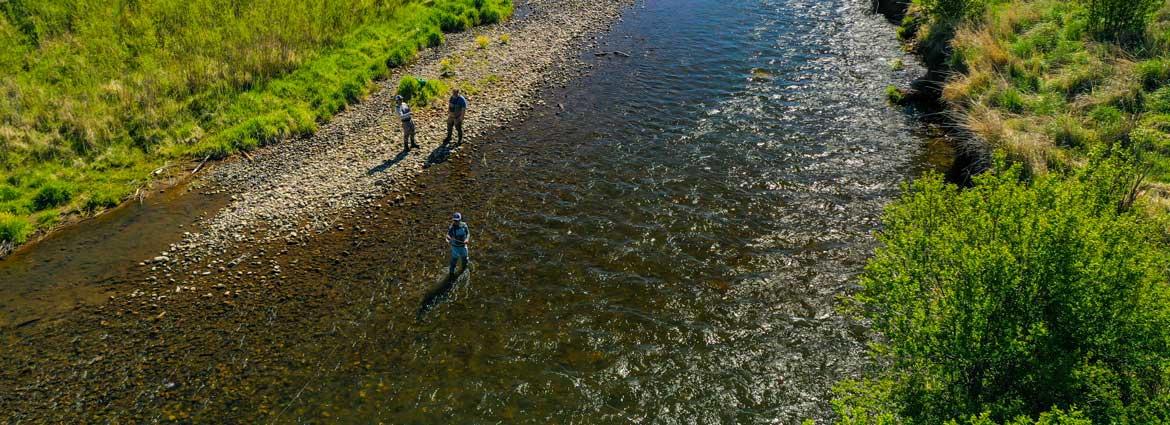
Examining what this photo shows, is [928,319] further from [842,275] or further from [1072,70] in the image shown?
[1072,70]

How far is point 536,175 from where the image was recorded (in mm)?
26188

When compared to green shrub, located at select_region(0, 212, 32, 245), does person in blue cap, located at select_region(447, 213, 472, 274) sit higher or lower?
higher

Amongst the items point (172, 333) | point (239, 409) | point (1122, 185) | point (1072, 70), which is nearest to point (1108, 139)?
point (1072, 70)

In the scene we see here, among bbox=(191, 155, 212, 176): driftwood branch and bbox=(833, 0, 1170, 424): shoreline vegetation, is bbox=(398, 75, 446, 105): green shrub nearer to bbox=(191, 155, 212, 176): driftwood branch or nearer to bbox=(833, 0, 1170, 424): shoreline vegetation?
bbox=(191, 155, 212, 176): driftwood branch

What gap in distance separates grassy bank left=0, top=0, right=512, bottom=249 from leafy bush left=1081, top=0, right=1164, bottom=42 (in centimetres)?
3623

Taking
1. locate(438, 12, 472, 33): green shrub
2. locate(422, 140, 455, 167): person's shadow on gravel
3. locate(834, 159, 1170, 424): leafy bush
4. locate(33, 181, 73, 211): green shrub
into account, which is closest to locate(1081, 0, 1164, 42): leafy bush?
locate(834, 159, 1170, 424): leafy bush

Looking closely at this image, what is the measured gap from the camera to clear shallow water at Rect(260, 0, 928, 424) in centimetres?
1599

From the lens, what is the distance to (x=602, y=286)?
776 inches

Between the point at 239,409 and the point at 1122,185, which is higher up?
the point at 1122,185

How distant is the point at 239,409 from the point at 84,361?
219 inches

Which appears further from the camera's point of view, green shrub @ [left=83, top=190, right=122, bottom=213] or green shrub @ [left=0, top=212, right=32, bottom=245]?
green shrub @ [left=83, top=190, right=122, bottom=213]

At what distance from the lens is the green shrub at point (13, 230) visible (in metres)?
21.5

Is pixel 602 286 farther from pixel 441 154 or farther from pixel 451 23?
pixel 451 23

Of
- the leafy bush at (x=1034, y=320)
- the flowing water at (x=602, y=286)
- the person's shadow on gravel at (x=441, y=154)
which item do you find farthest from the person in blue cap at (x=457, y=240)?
the leafy bush at (x=1034, y=320)
